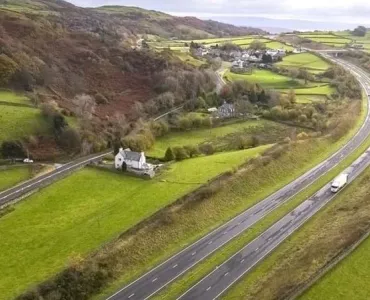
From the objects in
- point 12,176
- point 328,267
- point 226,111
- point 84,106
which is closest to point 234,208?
point 328,267

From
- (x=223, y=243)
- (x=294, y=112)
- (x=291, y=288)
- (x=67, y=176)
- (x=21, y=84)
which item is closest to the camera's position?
(x=291, y=288)

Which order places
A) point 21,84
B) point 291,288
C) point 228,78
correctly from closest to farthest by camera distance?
point 291,288 < point 21,84 < point 228,78

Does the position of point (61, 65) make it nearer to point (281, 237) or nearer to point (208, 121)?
point (208, 121)

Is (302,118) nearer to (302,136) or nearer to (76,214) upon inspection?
(302,136)

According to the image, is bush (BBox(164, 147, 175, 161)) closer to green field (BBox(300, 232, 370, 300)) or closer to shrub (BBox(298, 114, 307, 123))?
shrub (BBox(298, 114, 307, 123))

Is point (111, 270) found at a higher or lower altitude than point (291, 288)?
lower

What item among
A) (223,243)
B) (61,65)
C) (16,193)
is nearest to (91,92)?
(61,65)
